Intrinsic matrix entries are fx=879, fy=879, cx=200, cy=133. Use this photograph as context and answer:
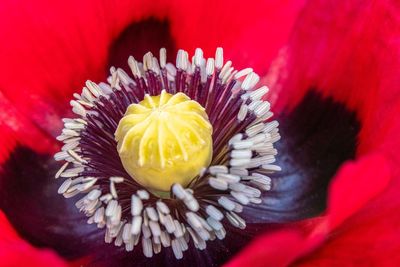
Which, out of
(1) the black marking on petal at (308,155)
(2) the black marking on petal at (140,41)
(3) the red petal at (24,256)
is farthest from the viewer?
(2) the black marking on petal at (140,41)

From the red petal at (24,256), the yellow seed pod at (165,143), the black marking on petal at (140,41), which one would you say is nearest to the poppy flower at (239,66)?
the black marking on petal at (140,41)

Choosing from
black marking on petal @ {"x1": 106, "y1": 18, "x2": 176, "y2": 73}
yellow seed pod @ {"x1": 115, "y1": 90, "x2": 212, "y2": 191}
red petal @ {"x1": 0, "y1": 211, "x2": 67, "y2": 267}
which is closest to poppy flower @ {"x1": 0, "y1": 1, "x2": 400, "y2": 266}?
black marking on petal @ {"x1": 106, "y1": 18, "x2": 176, "y2": 73}

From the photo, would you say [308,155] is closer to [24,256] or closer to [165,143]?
[165,143]

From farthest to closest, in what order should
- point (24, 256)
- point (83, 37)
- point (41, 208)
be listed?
point (83, 37), point (41, 208), point (24, 256)

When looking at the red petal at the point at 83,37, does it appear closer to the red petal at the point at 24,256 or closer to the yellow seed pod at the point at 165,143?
the yellow seed pod at the point at 165,143

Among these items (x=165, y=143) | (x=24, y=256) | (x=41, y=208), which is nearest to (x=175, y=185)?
(x=165, y=143)

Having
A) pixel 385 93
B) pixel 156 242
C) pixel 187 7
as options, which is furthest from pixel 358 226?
pixel 187 7
